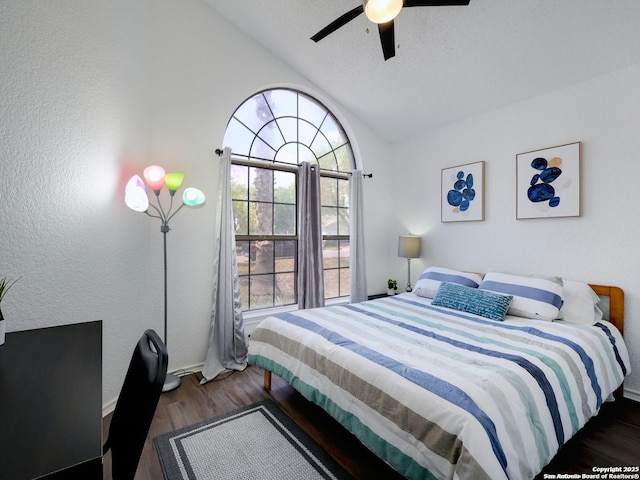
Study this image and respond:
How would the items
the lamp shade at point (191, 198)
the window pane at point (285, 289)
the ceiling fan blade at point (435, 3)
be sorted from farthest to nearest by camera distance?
the window pane at point (285, 289), the lamp shade at point (191, 198), the ceiling fan blade at point (435, 3)

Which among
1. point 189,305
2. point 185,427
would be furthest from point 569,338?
point 189,305

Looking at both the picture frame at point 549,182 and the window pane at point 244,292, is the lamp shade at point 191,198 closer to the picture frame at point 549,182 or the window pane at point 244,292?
the window pane at point 244,292

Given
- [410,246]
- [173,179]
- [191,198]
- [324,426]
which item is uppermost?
[173,179]

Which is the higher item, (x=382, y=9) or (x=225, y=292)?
(x=382, y=9)

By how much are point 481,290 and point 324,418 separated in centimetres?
172

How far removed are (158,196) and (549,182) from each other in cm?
345

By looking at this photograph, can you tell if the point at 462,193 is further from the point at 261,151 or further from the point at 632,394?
the point at 261,151

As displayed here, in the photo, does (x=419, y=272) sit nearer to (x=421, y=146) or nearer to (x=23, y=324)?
(x=421, y=146)

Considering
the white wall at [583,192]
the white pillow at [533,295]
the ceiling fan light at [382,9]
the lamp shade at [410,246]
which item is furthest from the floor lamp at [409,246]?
the ceiling fan light at [382,9]

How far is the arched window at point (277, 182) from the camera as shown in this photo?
3.28m

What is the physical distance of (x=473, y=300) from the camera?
2.65 metres

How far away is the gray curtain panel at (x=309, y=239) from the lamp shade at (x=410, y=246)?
105 centimetres

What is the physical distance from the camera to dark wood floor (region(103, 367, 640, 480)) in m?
1.69

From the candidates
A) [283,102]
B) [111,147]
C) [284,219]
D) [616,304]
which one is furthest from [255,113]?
[616,304]
